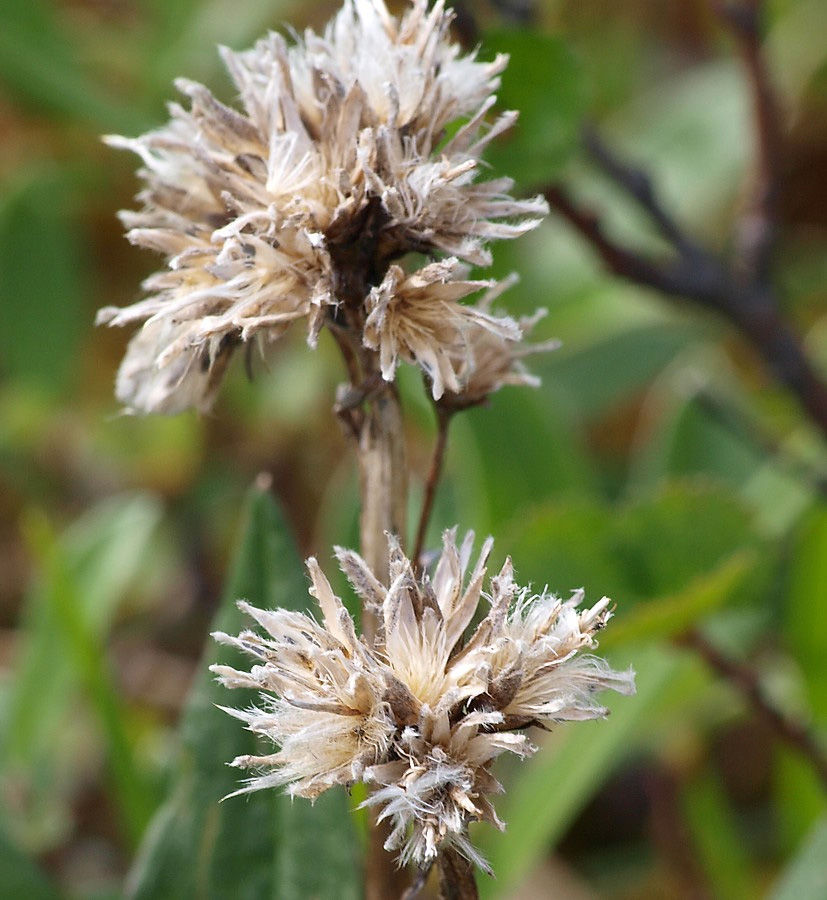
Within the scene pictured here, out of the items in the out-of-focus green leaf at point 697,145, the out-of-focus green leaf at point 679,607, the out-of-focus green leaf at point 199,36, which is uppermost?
the out-of-focus green leaf at point 199,36

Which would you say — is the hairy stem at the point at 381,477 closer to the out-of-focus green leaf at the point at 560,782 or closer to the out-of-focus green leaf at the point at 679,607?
the out-of-focus green leaf at the point at 679,607

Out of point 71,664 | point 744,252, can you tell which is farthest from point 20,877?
point 744,252

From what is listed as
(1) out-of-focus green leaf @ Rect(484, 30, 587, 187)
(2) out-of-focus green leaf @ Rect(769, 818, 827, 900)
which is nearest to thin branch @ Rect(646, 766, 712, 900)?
(2) out-of-focus green leaf @ Rect(769, 818, 827, 900)

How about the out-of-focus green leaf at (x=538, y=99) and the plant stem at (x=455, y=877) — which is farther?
the out-of-focus green leaf at (x=538, y=99)

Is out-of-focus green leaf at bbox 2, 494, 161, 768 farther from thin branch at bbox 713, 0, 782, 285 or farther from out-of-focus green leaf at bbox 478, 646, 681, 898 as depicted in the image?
thin branch at bbox 713, 0, 782, 285

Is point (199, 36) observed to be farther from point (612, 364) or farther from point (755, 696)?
point (755, 696)

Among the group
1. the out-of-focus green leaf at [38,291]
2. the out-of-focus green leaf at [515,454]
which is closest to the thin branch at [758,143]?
the out-of-focus green leaf at [515,454]

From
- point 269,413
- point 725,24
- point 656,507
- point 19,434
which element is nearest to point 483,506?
point 656,507
